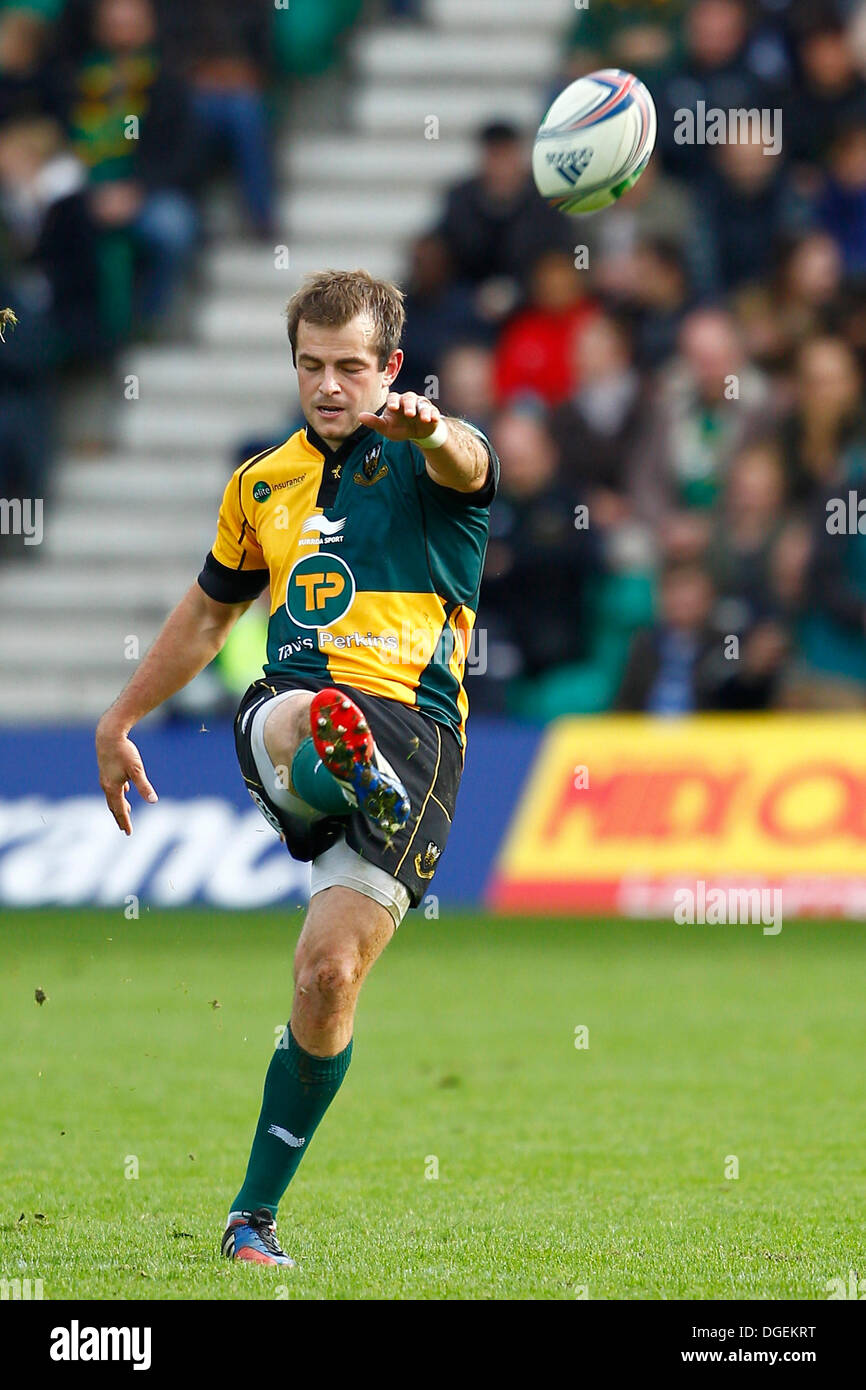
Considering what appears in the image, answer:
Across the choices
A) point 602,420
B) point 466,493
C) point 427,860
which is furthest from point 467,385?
point 427,860

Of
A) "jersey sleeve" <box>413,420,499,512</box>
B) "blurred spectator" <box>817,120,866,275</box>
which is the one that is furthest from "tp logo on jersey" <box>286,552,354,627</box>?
"blurred spectator" <box>817,120,866,275</box>

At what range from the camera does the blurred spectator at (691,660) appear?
44.1 ft

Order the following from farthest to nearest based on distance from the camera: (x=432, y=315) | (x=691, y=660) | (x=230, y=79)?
(x=230, y=79)
(x=432, y=315)
(x=691, y=660)

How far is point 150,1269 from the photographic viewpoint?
514 cm

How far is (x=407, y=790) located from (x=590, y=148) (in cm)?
230

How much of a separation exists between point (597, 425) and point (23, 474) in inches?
185

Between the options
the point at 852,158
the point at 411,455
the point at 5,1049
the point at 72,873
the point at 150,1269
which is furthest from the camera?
the point at 852,158

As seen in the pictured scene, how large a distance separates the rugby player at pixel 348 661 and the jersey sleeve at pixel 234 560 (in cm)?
10

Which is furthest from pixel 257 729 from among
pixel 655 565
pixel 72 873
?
pixel 655 565

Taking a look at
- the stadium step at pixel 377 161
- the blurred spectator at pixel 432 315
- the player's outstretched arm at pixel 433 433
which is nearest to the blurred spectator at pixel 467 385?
the blurred spectator at pixel 432 315

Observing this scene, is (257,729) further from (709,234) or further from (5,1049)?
(709,234)

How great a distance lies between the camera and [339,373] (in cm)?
536

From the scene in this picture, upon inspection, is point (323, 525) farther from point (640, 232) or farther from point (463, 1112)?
point (640, 232)

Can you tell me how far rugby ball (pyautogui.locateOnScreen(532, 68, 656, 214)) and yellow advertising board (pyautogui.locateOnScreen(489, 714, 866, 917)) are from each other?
641cm
